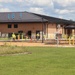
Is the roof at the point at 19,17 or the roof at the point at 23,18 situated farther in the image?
the roof at the point at 19,17

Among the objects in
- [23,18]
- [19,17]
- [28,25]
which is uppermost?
[19,17]

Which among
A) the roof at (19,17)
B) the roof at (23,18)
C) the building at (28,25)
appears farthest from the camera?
the roof at (19,17)

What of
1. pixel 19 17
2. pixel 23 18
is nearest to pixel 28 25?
pixel 23 18

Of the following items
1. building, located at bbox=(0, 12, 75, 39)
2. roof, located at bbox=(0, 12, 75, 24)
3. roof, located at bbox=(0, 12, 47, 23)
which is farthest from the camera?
roof, located at bbox=(0, 12, 47, 23)

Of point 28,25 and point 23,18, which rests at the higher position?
point 23,18

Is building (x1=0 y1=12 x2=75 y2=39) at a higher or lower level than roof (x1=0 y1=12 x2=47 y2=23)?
lower

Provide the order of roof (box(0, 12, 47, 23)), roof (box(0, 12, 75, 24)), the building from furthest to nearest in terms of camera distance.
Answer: roof (box(0, 12, 47, 23))
the building
roof (box(0, 12, 75, 24))

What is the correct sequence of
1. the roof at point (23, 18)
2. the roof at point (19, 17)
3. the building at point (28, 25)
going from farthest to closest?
the roof at point (19, 17) < the building at point (28, 25) < the roof at point (23, 18)

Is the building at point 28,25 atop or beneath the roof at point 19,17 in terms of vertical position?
beneath

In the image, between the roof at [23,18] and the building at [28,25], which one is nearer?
the roof at [23,18]

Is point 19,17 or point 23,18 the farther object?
point 19,17

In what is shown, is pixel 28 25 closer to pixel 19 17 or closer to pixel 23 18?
pixel 23 18

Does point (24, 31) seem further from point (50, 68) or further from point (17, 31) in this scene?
point (50, 68)

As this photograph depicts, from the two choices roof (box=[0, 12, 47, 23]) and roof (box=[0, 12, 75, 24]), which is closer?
roof (box=[0, 12, 75, 24])
